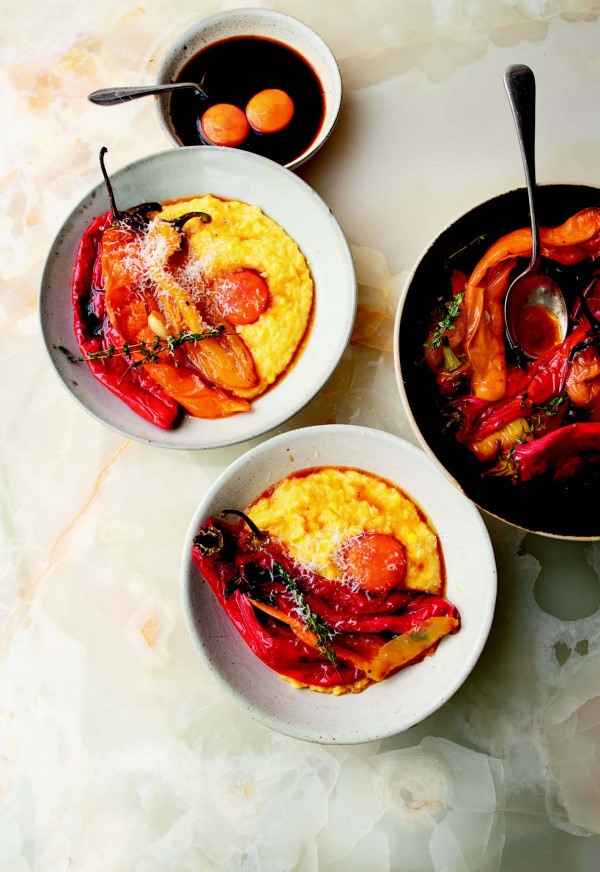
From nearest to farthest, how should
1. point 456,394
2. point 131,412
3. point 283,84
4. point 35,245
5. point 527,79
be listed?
point 527,79 < point 456,394 < point 131,412 < point 283,84 < point 35,245

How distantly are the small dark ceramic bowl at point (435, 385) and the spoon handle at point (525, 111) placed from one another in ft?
0.29

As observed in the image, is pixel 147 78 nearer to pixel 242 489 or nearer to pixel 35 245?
pixel 35 245

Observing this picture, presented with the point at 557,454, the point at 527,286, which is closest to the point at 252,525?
the point at 557,454

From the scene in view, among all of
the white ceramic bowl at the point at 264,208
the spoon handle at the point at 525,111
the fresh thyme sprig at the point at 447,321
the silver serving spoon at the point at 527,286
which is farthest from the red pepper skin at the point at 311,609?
the spoon handle at the point at 525,111

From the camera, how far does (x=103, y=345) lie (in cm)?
283

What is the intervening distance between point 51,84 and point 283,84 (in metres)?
1.24

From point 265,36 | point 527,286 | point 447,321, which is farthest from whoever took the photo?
point 265,36

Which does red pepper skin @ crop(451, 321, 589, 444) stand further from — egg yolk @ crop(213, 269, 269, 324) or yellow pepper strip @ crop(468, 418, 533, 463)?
egg yolk @ crop(213, 269, 269, 324)

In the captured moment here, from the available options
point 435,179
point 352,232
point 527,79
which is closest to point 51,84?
point 352,232

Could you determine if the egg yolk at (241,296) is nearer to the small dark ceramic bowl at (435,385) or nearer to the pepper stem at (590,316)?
the small dark ceramic bowl at (435,385)

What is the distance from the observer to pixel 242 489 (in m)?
2.70

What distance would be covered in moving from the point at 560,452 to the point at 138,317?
1.80m

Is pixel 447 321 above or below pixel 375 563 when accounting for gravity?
above

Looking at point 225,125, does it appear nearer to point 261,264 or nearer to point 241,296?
point 261,264
